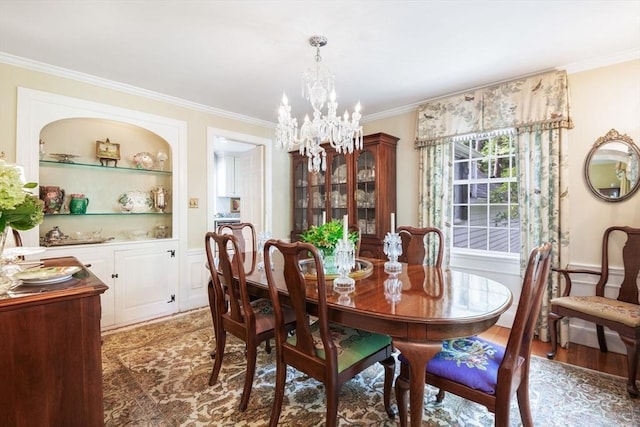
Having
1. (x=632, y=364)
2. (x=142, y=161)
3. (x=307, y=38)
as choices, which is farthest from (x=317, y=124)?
(x=632, y=364)

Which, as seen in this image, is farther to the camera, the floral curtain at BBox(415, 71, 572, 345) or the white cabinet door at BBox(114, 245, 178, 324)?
the white cabinet door at BBox(114, 245, 178, 324)

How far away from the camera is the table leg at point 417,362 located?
1312 millimetres

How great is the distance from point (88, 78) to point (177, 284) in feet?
7.68

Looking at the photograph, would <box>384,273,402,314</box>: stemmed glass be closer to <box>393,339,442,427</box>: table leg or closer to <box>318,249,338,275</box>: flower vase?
<box>393,339,442,427</box>: table leg

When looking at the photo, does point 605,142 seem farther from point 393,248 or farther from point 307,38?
point 307,38

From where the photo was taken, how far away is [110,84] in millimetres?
3096

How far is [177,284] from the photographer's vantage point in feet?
11.9

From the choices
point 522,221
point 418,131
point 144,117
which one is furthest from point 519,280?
point 144,117

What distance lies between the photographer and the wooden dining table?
1.31 metres

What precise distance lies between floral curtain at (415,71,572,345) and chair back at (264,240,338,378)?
244 centimetres

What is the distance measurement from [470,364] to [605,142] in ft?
8.18

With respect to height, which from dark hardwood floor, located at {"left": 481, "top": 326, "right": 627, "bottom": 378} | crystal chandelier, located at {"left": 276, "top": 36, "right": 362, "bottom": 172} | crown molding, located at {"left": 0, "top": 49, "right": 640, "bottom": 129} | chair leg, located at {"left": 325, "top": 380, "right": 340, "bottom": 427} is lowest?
dark hardwood floor, located at {"left": 481, "top": 326, "right": 627, "bottom": 378}

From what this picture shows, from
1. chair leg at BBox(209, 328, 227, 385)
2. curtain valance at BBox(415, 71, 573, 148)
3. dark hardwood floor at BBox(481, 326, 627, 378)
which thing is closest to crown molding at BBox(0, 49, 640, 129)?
curtain valance at BBox(415, 71, 573, 148)

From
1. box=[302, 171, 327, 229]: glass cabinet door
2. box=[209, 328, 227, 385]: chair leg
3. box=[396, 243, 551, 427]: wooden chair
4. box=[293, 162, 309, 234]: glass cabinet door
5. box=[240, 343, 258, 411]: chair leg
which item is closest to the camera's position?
box=[396, 243, 551, 427]: wooden chair
